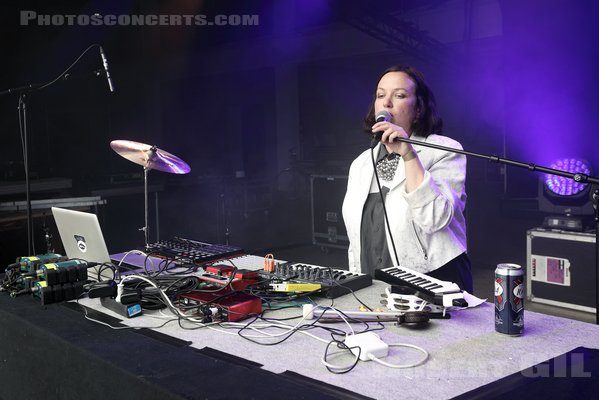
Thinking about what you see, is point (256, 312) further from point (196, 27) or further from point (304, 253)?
point (196, 27)

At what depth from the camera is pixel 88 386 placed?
1447 mm

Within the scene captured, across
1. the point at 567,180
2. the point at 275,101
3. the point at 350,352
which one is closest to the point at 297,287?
the point at 350,352

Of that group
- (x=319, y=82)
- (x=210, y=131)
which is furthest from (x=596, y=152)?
(x=210, y=131)

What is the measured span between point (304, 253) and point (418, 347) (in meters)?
5.65

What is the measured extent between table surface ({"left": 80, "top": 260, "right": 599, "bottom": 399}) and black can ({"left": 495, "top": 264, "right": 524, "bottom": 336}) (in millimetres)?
27

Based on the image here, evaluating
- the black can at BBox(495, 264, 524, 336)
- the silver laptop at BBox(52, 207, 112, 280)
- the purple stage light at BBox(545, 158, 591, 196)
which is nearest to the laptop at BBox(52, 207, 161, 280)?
the silver laptop at BBox(52, 207, 112, 280)

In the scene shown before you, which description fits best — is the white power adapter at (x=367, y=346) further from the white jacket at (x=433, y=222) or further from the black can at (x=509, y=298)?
the white jacket at (x=433, y=222)

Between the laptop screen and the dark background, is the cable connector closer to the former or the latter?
the laptop screen

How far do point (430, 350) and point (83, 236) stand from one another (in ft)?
4.48

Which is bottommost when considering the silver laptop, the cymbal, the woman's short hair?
the silver laptop

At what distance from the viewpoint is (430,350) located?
1.38 meters

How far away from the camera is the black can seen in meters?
1.41

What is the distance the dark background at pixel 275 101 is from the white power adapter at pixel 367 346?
12.5 ft

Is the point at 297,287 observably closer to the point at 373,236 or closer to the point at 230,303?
the point at 230,303
